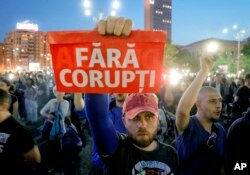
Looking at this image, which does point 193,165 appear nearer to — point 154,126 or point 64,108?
point 154,126

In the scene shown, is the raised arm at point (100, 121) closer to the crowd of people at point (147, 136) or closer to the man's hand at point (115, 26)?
the crowd of people at point (147, 136)

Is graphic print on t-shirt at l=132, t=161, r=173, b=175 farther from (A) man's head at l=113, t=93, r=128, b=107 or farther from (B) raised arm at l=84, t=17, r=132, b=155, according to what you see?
(A) man's head at l=113, t=93, r=128, b=107

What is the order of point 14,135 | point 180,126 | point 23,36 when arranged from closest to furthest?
point 180,126 < point 14,135 < point 23,36

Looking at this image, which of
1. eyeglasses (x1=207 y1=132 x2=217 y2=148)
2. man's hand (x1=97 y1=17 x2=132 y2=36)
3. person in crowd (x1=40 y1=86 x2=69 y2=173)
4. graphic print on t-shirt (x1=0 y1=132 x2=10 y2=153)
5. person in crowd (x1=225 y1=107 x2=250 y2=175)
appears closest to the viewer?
man's hand (x1=97 y1=17 x2=132 y2=36)

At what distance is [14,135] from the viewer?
13.0ft

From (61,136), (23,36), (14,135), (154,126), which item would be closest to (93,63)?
(154,126)

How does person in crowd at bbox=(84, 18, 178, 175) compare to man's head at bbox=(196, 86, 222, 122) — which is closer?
person in crowd at bbox=(84, 18, 178, 175)

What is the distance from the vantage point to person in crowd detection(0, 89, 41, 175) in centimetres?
392

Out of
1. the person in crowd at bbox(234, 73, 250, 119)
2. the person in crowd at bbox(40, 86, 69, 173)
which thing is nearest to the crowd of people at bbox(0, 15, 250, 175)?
the person in crowd at bbox(40, 86, 69, 173)

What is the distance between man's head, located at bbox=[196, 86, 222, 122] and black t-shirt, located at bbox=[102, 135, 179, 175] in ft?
4.83

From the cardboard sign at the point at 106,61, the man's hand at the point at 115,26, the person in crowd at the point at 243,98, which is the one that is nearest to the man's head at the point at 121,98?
the cardboard sign at the point at 106,61

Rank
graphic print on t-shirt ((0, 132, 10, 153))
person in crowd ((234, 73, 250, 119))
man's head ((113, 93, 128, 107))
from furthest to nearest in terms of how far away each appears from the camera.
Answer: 1. person in crowd ((234, 73, 250, 119))
2. man's head ((113, 93, 128, 107))
3. graphic print on t-shirt ((0, 132, 10, 153))

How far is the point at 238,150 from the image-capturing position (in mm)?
3812

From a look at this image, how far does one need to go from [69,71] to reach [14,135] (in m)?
1.81
